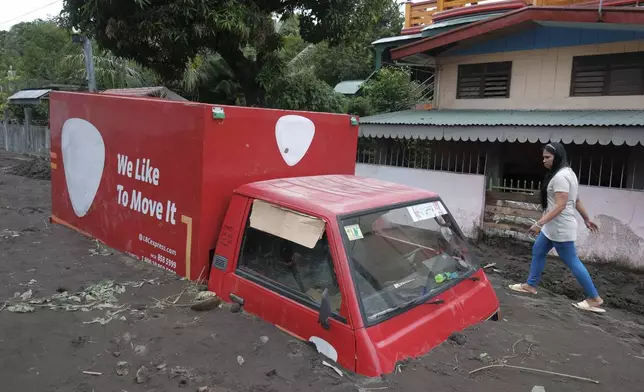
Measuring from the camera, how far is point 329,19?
9492 mm

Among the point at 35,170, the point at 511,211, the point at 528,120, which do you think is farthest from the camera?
the point at 35,170

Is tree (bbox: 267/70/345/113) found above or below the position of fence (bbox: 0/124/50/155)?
above

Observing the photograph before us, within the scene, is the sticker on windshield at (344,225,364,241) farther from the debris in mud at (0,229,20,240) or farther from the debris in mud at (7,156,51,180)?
the debris in mud at (7,156,51,180)

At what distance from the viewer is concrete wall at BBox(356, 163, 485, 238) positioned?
27.4 feet

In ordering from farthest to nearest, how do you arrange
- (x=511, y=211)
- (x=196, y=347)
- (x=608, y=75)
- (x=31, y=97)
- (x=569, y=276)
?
(x=31, y=97), (x=608, y=75), (x=511, y=211), (x=569, y=276), (x=196, y=347)

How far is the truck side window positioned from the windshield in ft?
0.53

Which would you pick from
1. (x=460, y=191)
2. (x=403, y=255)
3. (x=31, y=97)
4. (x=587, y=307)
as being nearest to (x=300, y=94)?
(x=460, y=191)

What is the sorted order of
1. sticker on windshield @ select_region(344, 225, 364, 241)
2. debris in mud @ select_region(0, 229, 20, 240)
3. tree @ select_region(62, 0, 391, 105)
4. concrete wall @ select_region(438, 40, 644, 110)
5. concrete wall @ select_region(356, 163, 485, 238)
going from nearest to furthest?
sticker on windshield @ select_region(344, 225, 364, 241)
debris in mud @ select_region(0, 229, 20, 240)
tree @ select_region(62, 0, 391, 105)
concrete wall @ select_region(356, 163, 485, 238)
concrete wall @ select_region(438, 40, 644, 110)

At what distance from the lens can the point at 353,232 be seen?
2.78 metres

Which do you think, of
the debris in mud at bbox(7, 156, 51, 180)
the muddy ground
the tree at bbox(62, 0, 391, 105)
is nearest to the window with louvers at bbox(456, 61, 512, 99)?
the tree at bbox(62, 0, 391, 105)

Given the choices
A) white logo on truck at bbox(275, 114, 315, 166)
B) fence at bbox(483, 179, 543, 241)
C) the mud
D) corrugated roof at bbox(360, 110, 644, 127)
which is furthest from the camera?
fence at bbox(483, 179, 543, 241)

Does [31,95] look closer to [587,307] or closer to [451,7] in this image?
[451,7]

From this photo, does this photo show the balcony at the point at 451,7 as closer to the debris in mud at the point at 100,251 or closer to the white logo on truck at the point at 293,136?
the white logo on truck at the point at 293,136

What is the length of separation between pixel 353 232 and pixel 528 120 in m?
6.83
